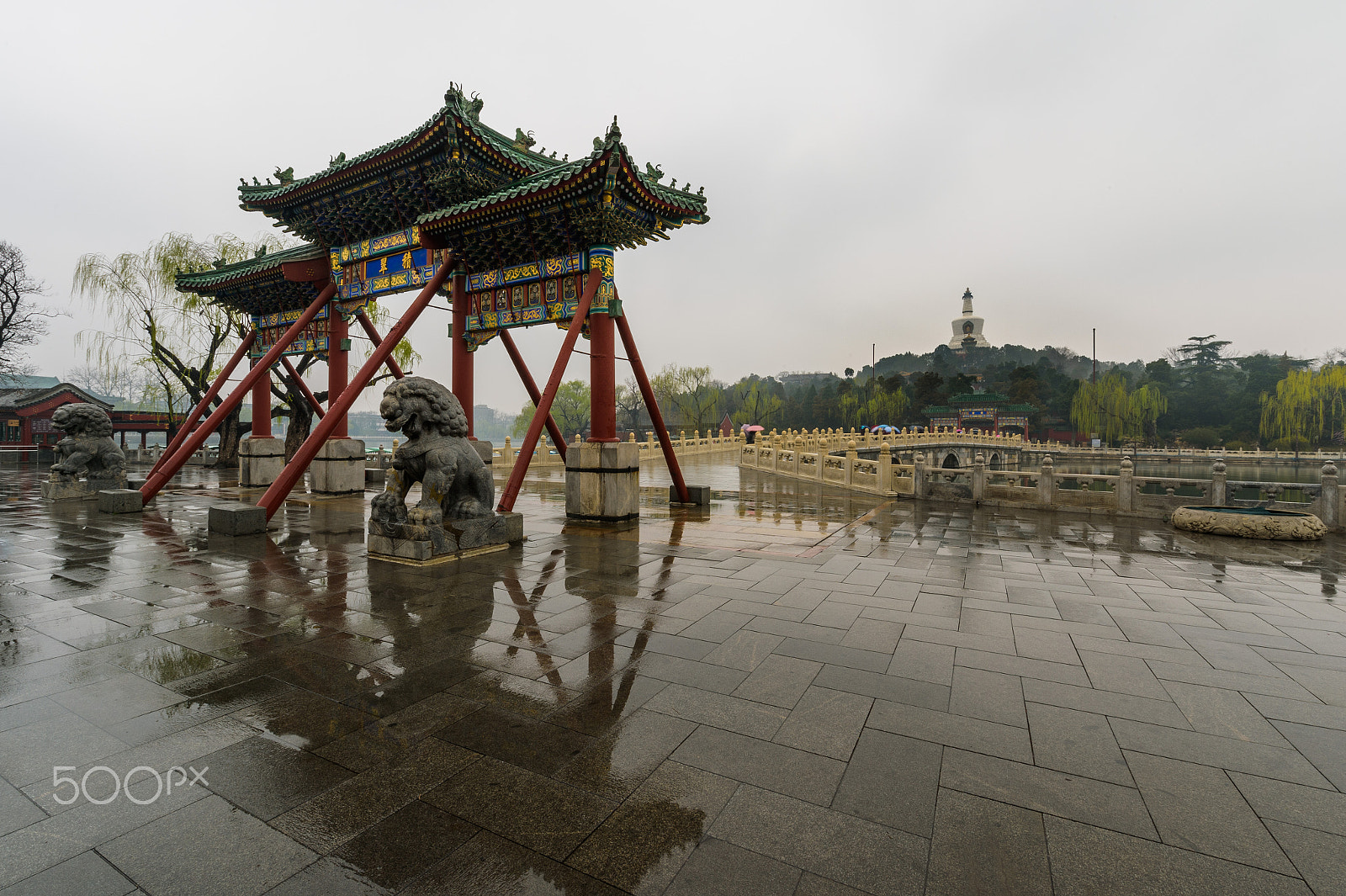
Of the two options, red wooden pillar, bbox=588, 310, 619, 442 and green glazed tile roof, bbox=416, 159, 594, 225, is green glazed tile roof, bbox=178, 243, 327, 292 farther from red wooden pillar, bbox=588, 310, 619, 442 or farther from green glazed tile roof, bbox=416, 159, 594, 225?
red wooden pillar, bbox=588, 310, 619, 442

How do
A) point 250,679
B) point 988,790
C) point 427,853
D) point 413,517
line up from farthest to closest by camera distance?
point 413,517
point 250,679
point 988,790
point 427,853

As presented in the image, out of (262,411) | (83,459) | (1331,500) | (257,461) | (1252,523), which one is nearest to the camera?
(1252,523)

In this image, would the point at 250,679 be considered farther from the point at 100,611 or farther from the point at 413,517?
the point at 413,517

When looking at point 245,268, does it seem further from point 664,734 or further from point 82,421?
point 664,734

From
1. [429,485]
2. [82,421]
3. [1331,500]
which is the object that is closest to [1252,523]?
[1331,500]

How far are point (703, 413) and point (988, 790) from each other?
171 feet

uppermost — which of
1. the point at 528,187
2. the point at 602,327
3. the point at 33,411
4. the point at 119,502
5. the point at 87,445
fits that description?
the point at 528,187

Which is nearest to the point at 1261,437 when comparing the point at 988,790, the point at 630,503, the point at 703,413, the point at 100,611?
the point at 703,413

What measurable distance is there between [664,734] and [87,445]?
1409 cm

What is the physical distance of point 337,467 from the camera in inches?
468

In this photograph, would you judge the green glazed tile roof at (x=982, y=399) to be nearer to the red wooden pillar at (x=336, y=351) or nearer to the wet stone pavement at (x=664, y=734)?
the wet stone pavement at (x=664, y=734)

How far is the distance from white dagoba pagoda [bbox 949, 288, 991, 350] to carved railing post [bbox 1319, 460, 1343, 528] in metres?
88.1

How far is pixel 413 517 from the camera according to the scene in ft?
19.7

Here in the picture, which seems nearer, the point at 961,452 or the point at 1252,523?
the point at 1252,523
